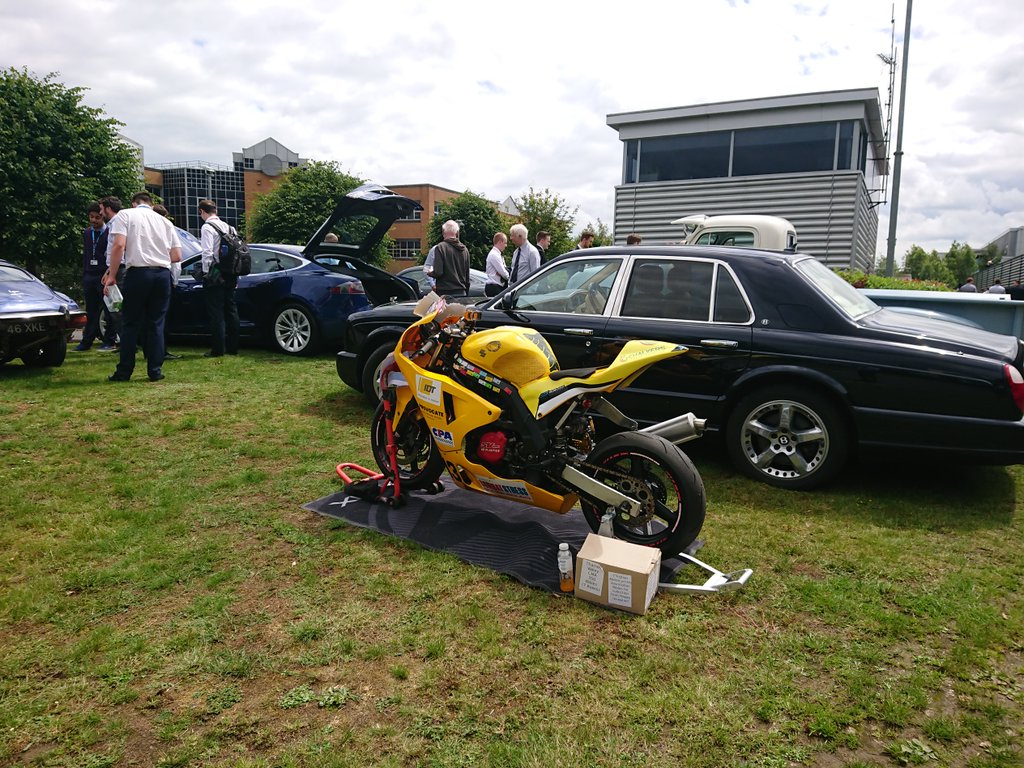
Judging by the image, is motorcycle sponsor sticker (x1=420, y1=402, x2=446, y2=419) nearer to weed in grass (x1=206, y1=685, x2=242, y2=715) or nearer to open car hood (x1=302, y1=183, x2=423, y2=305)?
weed in grass (x1=206, y1=685, x2=242, y2=715)

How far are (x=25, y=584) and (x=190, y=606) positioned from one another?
89cm

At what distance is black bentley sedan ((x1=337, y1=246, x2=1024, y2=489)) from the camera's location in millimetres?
4492

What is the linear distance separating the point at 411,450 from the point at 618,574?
187cm

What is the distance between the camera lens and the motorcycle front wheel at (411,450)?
4.51m

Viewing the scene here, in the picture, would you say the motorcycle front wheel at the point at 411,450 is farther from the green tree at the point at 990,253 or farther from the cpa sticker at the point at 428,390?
the green tree at the point at 990,253

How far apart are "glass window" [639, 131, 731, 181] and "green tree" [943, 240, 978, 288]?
53387 mm

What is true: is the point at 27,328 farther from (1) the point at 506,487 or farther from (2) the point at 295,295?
(1) the point at 506,487

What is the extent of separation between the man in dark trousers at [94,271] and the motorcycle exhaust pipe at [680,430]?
330 inches

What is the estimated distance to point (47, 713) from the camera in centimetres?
247

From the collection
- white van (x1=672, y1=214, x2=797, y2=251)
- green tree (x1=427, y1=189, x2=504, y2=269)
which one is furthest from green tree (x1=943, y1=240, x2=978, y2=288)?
white van (x1=672, y1=214, x2=797, y2=251)

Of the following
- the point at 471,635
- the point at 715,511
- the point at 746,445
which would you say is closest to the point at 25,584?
the point at 471,635

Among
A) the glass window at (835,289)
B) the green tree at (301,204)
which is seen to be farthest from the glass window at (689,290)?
the green tree at (301,204)

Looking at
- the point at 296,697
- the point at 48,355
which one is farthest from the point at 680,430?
the point at 48,355

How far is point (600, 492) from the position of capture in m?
3.73
